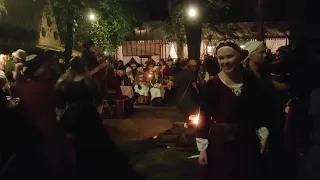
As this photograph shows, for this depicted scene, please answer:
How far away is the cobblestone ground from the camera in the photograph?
8383 millimetres

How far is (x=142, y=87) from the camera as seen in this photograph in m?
19.4

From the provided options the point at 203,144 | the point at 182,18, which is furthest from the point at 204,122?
the point at 182,18

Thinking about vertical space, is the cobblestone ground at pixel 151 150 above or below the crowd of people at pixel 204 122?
below

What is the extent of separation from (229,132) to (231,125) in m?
0.08

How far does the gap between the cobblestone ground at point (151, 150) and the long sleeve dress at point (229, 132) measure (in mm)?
3072

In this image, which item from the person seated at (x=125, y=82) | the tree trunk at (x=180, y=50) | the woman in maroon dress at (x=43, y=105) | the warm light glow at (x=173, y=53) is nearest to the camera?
the woman in maroon dress at (x=43, y=105)

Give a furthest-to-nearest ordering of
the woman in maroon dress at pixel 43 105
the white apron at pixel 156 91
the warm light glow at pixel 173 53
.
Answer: the warm light glow at pixel 173 53 → the white apron at pixel 156 91 → the woman in maroon dress at pixel 43 105

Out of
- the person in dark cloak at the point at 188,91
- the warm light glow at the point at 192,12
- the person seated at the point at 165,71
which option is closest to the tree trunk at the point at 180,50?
the warm light glow at the point at 192,12

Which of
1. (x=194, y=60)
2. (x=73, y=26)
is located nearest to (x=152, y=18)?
(x=73, y=26)

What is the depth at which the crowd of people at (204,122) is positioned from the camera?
16.3 ft

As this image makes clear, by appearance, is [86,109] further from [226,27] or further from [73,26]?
[226,27]

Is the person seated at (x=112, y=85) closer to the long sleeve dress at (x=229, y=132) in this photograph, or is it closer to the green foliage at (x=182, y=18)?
the long sleeve dress at (x=229, y=132)

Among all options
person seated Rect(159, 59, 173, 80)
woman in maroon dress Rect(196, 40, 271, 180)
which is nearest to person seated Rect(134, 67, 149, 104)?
person seated Rect(159, 59, 173, 80)

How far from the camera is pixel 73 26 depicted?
18.3 meters
